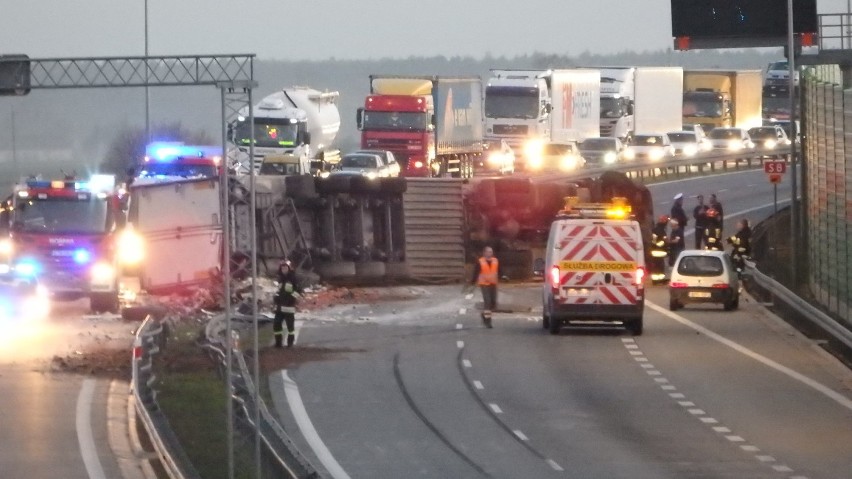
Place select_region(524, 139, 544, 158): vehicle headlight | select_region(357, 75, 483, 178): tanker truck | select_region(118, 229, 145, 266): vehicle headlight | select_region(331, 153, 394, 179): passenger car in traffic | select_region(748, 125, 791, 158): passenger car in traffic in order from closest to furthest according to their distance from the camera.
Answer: select_region(118, 229, 145, 266): vehicle headlight < select_region(331, 153, 394, 179): passenger car in traffic < select_region(357, 75, 483, 178): tanker truck < select_region(524, 139, 544, 158): vehicle headlight < select_region(748, 125, 791, 158): passenger car in traffic

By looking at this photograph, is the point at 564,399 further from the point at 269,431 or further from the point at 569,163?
the point at 569,163

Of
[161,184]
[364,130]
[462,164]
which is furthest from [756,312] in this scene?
[462,164]

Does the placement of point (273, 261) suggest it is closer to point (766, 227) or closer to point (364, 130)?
point (766, 227)

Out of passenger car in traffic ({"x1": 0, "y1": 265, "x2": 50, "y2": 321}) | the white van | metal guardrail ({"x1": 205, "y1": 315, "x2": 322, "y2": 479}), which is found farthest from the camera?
passenger car in traffic ({"x1": 0, "y1": 265, "x2": 50, "y2": 321})

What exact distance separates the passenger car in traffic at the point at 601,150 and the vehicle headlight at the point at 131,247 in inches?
1450

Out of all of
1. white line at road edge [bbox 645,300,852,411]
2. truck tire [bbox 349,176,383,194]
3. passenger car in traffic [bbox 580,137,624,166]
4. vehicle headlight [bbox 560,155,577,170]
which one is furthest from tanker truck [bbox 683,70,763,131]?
white line at road edge [bbox 645,300,852,411]

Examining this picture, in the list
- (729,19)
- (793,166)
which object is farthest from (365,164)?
(793,166)

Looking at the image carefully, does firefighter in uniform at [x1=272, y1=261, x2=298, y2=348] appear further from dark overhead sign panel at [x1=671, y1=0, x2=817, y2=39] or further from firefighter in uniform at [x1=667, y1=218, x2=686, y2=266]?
dark overhead sign panel at [x1=671, y1=0, x2=817, y2=39]

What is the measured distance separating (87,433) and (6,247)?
52.9 feet

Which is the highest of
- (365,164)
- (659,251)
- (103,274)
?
(365,164)

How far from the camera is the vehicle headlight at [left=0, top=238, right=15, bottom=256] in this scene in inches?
1467

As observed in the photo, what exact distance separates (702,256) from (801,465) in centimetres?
1938

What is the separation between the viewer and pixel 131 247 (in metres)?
41.9

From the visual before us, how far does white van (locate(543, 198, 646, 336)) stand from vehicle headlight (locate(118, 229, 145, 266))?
9.87 metres
